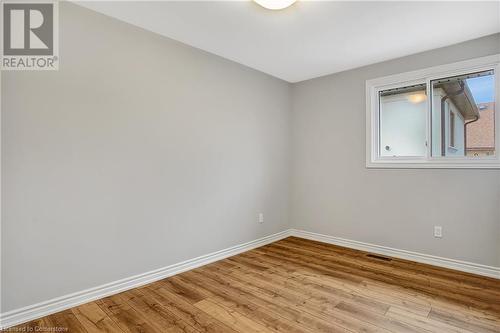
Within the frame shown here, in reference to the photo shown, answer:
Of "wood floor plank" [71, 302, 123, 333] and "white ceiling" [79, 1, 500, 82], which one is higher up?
"white ceiling" [79, 1, 500, 82]

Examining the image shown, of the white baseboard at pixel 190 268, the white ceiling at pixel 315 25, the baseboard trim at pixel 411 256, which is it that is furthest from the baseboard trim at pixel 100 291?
the white ceiling at pixel 315 25

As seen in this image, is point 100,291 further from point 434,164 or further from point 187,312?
point 434,164

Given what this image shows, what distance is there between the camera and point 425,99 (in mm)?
3199

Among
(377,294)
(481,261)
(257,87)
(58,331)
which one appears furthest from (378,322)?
(257,87)

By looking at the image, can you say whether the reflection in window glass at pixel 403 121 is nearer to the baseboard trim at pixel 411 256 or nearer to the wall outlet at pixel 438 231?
the wall outlet at pixel 438 231

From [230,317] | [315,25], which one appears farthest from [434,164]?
[230,317]

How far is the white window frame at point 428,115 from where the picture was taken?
2693 millimetres

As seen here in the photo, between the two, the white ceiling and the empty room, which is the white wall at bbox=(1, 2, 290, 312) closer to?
the empty room

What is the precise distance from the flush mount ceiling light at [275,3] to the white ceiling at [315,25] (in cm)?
10

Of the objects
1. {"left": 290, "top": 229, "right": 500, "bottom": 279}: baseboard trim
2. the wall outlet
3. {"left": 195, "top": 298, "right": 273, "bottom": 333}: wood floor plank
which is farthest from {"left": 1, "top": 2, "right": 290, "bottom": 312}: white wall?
the wall outlet

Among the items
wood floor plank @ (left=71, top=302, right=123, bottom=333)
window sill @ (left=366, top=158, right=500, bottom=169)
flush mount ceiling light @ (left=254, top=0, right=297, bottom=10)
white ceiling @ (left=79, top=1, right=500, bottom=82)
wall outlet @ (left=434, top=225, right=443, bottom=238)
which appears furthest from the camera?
wall outlet @ (left=434, top=225, right=443, bottom=238)

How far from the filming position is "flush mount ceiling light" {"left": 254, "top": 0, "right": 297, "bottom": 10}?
207cm

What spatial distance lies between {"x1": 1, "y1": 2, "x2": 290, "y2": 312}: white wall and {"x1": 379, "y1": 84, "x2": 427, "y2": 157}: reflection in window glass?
1.89 metres

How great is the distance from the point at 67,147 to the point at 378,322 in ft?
9.04
